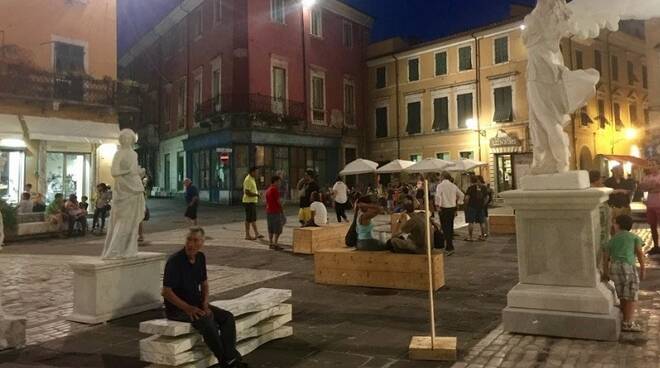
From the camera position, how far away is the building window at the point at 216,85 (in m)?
27.1

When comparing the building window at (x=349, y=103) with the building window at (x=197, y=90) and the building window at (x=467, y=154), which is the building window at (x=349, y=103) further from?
the building window at (x=197, y=90)

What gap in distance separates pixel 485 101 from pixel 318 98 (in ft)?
33.3

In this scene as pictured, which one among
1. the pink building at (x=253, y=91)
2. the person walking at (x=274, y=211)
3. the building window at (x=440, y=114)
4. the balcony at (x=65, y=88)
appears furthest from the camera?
the building window at (x=440, y=114)

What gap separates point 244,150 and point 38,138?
10.0 m

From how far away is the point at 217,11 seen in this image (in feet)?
91.5

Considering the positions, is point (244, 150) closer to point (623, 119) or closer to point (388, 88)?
point (388, 88)

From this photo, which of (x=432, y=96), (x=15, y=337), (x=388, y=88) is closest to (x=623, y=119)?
(x=432, y=96)

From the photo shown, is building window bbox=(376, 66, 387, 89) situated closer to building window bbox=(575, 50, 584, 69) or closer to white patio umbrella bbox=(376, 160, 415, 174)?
building window bbox=(575, 50, 584, 69)

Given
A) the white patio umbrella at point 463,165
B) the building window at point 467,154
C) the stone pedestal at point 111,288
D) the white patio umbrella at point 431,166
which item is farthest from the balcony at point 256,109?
the stone pedestal at point 111,288

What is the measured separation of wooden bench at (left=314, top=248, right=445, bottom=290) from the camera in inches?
282

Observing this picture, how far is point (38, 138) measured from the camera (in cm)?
1891

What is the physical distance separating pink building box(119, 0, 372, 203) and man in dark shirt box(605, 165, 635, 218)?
1822cm

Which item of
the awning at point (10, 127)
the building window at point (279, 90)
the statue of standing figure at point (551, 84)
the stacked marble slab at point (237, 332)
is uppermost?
the building window at point (279, 90)

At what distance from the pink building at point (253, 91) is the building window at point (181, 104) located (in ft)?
0.23
